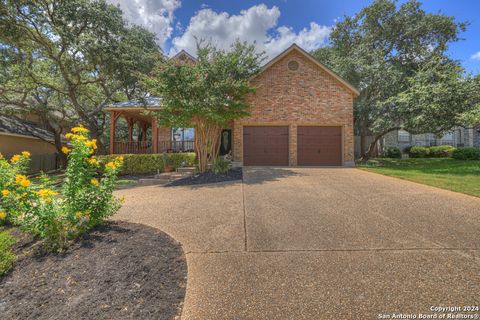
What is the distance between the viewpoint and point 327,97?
13.4 m

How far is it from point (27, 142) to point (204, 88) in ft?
54.1

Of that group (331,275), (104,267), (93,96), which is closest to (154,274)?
(104,267)

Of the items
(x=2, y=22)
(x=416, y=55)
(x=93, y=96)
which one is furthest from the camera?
(x=93, y=96)

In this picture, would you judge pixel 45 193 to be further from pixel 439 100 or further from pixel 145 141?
pixel 439 100

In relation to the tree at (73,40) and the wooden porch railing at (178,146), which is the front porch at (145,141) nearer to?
the wooden porch railing at (178,146)

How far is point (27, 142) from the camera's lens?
16.7 meters

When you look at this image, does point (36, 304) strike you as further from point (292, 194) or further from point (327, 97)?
point (327, 97)

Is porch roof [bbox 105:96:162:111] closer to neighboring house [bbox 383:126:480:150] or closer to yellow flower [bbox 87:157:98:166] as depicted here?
yellow flower [bbox 87:157:98:166]

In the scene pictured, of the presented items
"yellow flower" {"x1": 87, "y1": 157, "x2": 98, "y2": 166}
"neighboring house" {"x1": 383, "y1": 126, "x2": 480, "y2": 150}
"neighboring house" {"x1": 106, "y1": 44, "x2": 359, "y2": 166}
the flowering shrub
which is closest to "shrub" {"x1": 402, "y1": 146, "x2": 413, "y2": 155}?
"neighboring house" {"x1": 383, "y1": 126, "x2": 480, "y2": 150}

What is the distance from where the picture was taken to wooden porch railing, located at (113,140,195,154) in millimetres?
12859

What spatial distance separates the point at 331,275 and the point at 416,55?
70.5 ft

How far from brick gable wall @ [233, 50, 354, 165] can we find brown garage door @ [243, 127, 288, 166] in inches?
14.3

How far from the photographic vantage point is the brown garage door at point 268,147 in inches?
526

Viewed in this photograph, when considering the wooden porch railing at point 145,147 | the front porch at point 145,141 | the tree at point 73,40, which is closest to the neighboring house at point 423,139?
the wooden porch railing at point 145,147
